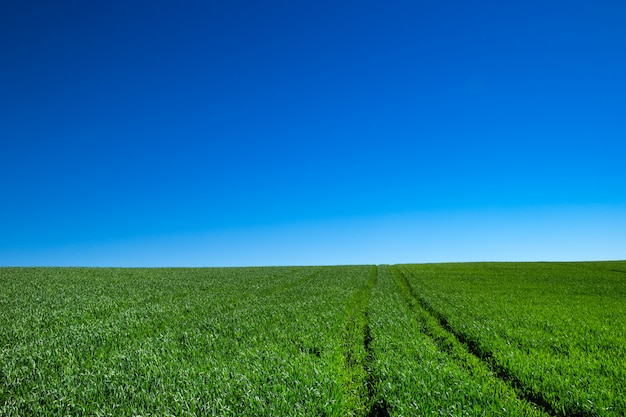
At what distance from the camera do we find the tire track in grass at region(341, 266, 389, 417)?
675cm

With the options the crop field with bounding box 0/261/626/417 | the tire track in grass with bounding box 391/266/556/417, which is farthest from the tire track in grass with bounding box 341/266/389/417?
the tire track in grass with bounding box 391/266/556/417

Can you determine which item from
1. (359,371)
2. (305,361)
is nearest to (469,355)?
(359,371)

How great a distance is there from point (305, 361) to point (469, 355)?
17.0 ft

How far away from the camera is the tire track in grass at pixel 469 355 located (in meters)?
7.43

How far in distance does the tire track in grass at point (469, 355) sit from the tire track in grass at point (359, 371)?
255 centimetres

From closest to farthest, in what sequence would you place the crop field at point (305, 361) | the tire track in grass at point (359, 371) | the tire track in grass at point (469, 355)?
the crop field at point (305, 361) → the tire track in grass at point (359, 371) → the tire track in grass at point (469, 355)

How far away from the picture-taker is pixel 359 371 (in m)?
8.66

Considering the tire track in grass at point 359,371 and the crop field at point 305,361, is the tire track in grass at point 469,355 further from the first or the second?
the tire track in grass at point 359,371

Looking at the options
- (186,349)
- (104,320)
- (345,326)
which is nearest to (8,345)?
(104,320)

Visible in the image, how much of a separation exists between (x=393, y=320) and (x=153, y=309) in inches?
447

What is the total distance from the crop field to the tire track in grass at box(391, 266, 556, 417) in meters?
0.04

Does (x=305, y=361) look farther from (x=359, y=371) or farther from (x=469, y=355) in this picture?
(x=469, y=355)

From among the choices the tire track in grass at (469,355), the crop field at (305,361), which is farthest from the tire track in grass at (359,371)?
the tire track in grass at (469,355)

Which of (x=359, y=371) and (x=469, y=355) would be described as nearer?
(x=359, y=371)
